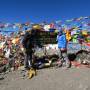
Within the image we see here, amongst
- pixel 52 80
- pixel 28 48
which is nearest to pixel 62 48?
pixel 28 48

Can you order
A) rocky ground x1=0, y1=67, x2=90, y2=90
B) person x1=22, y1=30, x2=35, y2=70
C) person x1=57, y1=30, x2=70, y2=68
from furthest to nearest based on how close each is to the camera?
person x1=57, y1=30, x2=70, y2=68
person x1=22, y1=30, x2=35, y2=70
rocky ground x1=0, y1=67, x2=90, y2=90

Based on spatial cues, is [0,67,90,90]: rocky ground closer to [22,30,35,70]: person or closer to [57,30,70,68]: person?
[22,30,35,70]: person

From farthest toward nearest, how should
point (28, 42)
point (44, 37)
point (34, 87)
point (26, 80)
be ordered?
1. point (44, 37)
2. point (28, 42)
3. point (26, 80)
4. point (34, 87)

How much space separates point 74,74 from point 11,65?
15.3 ft

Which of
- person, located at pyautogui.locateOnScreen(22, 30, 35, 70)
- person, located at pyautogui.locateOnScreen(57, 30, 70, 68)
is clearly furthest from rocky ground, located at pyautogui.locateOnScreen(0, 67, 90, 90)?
person, located at pyautogui.locateOnScreen(57, 30, 70, 68)

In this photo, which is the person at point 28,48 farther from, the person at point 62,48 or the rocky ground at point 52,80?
the person at point 62,48

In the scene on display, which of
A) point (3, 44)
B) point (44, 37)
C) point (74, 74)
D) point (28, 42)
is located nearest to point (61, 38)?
point (28, 42)

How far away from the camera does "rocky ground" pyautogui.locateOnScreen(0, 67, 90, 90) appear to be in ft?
37.1

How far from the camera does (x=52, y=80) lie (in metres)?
12.2

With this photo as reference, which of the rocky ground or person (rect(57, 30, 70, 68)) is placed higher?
person (rect(57, 30, 70, 68))

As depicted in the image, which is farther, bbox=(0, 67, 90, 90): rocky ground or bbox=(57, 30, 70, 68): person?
bbox=(57, 30, 70, 68): person

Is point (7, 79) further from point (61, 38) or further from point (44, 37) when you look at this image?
point (44, 37)

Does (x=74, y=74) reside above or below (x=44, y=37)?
below

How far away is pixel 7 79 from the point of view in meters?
13.2
